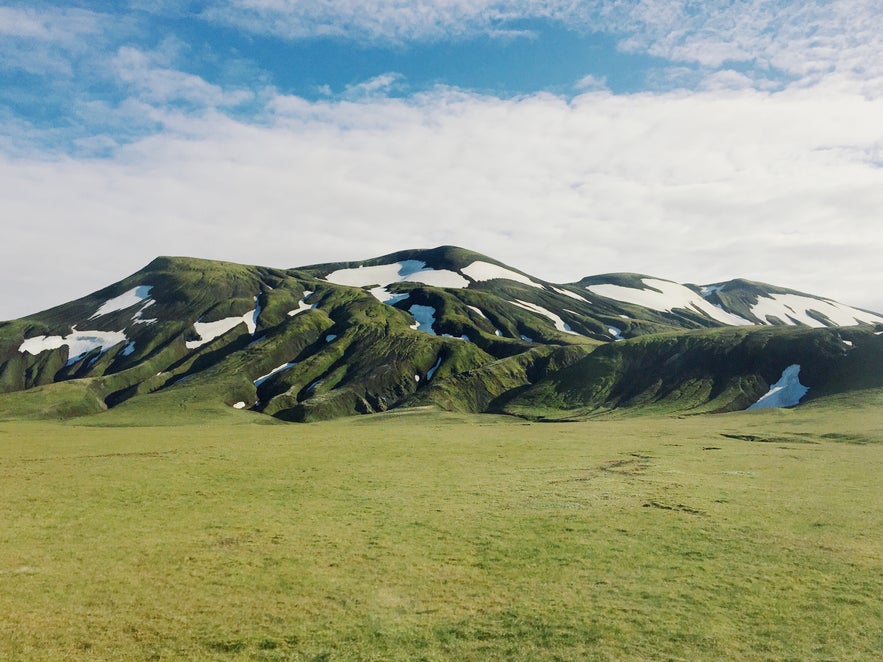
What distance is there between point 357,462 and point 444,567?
32.6 meters

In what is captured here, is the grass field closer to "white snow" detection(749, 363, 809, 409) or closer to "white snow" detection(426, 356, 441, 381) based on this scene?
"white snow" detection(749, 363, 809, 409)

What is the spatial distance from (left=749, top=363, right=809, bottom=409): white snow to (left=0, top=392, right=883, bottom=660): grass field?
9011cm

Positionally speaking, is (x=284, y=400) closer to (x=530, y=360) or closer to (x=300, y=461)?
(x=530, y=360)

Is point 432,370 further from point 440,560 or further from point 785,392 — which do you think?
point 440,560

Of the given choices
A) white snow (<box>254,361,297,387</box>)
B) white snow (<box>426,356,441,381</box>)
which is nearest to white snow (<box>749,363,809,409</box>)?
white snow (<box>426,356,441,381</box>)

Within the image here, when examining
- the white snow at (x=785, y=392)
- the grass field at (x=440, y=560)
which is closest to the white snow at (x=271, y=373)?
the grass field at (x=440, y=560)

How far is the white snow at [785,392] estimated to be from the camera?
13725cm

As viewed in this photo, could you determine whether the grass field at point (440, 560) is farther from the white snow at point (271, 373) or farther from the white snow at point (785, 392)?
the white snow at point (271, 373)

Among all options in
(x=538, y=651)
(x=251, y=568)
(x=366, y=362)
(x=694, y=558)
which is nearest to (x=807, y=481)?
(x=694, y=558)

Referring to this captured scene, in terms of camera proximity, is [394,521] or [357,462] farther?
[357,462]

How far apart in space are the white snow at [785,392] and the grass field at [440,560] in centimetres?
9011

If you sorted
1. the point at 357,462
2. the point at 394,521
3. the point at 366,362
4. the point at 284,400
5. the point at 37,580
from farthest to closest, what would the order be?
the point at 366,362
the point at 284,400
the point at 357,462
the point at 394,521
the point at 37,580

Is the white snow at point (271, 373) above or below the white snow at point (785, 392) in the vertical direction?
above

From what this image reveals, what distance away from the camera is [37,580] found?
23844mm
